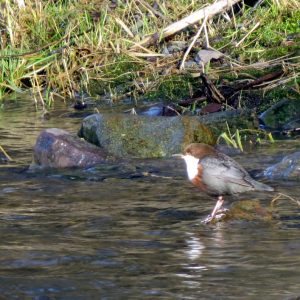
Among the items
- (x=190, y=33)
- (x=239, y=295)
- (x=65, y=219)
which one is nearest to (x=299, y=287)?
(x=239, y=295)

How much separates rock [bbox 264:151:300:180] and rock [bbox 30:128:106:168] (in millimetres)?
1615

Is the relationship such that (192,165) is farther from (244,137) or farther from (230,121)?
(230,121)

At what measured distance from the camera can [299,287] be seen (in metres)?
4.53

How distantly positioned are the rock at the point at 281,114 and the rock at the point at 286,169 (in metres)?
2.12

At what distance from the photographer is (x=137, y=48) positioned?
12.2m

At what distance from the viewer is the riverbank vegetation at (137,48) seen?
451 inches

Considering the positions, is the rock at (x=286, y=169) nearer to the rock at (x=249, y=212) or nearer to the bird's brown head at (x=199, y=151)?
the bird's brown head at (x=199, y=151)

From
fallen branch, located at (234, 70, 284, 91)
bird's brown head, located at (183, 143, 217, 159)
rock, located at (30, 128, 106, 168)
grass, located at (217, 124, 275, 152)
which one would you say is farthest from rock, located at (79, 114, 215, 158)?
bird's brown head, located at (183, 143, 217, 159)

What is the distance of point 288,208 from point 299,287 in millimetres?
1880

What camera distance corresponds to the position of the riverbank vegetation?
37.6 feet

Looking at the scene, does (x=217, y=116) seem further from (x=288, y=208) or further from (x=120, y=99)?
(x=288, y=208)

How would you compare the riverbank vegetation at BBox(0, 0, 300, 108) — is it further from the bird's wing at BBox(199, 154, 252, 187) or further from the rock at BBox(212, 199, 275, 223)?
the rock at BBox(212, 199, 275, 223)

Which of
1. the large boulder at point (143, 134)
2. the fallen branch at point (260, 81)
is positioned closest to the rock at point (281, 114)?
the fallen branch at point (260, 81)

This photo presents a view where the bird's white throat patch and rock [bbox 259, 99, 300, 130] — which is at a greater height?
rock [bbox 259, 99, 300, 130]
